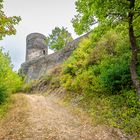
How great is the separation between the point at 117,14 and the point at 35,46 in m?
36.8

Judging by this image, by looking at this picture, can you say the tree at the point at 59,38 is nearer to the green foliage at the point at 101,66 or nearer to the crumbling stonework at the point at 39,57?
the crumbling stonework at the point at 39,57

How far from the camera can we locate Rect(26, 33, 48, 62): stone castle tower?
4569 centimetres

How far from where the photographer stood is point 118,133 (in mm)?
8492

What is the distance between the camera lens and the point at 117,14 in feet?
35.3

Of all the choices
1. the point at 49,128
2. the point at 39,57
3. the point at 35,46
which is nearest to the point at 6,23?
the point at 49,128

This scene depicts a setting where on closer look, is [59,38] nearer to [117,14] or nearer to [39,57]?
[39,57]

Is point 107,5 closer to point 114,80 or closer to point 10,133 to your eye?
point 114,80

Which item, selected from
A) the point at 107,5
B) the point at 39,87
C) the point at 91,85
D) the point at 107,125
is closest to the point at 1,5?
the point at 107,5

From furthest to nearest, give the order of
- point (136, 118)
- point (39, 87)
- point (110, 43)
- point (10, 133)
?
1. point (39, 87)
2. point (110, 43)
3. point (136, 118)
4. point (10, 133)

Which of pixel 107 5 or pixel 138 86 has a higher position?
pixel 107 5

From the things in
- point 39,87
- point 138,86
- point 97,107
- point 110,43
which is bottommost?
point 97,107

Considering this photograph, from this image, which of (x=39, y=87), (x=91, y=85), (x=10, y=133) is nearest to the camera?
(x=10, y=133)

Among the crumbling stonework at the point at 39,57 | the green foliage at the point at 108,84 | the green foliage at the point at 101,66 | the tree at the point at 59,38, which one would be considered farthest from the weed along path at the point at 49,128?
the tree at the point at 59,38

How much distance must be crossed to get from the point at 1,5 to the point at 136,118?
6471 millimetres
